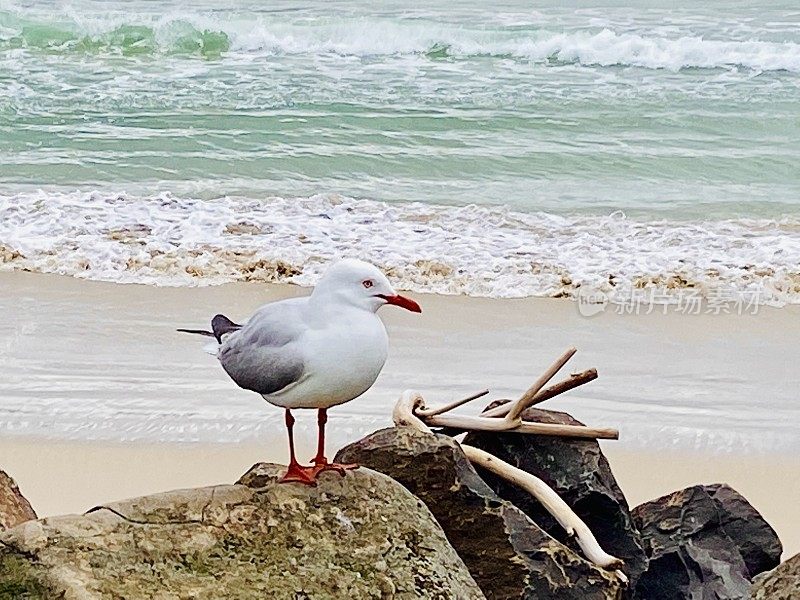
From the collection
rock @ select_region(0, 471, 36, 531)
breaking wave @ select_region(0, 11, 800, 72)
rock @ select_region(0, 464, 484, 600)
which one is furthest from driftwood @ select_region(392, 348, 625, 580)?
breaking wave @ select_region(0, 11, 800, 72)

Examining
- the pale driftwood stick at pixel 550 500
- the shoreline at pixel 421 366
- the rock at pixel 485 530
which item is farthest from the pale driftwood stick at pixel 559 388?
the shoreline at pixel 421 366

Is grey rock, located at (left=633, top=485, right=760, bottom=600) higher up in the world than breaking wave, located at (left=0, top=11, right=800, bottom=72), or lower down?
lower down

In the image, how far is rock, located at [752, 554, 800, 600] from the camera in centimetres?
266

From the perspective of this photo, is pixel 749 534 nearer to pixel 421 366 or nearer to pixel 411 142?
pixel 421 366

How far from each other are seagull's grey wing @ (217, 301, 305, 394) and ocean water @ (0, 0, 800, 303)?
437 cm

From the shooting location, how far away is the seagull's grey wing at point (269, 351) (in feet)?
8.63

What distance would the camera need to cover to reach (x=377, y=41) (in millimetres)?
17500

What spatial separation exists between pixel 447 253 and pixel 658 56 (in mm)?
9403

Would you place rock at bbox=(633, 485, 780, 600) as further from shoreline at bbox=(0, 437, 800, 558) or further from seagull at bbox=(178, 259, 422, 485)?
seagull at bbox=(178, 259, 422, 485)

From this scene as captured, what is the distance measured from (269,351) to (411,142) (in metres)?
9.49

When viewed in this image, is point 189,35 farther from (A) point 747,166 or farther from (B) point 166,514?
(B) point 166,514

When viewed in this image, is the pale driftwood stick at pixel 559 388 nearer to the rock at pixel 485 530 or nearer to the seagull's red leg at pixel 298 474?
the rock at pixel 485 530

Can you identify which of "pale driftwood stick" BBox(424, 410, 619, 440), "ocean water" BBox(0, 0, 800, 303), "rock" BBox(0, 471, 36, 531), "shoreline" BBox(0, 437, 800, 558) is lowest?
"shoreline" BBox(0, 437, 800, 558)

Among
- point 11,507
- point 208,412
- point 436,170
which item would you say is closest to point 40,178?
point 436,170
